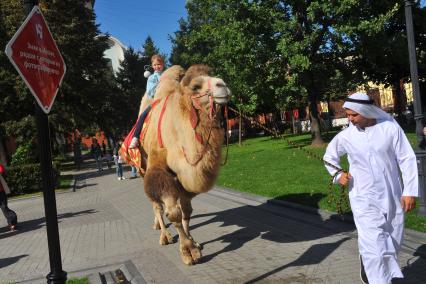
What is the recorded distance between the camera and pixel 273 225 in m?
9.01

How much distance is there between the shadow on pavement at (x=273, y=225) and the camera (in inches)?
313

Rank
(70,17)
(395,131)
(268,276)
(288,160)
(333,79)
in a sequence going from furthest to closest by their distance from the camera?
1. (70,17)
2. (333,79)
3. (288,160)
4. (268,276)
5. (395,131)

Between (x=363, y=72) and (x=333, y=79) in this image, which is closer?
(x=333, y=79)

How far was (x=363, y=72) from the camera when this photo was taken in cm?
2906

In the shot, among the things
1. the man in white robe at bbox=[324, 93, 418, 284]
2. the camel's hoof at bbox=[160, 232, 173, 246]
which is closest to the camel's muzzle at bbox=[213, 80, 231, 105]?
the man in white robe at bbox=[324, 93, 418, 284]

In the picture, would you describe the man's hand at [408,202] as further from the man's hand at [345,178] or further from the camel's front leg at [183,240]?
the camel's front leg at [183,240]

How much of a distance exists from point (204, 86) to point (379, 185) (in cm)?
264

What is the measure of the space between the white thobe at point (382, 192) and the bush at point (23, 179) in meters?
17.7

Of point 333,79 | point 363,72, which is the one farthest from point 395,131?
point 363,72

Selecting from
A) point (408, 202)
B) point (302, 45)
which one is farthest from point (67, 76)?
point (408, 202)

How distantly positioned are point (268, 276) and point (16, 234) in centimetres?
749

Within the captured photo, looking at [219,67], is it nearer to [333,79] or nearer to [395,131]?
[333,79]

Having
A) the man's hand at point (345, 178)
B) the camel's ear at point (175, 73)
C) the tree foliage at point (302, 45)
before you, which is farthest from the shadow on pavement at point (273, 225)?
the tree foliage at point (302, 45)

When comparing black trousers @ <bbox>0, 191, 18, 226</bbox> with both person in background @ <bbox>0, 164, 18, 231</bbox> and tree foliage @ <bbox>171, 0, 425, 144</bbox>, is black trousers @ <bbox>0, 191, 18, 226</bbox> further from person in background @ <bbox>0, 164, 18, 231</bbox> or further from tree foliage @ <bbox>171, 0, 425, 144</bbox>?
tree foliage @ <bbox>171, 0, 425, 144</bbox>
